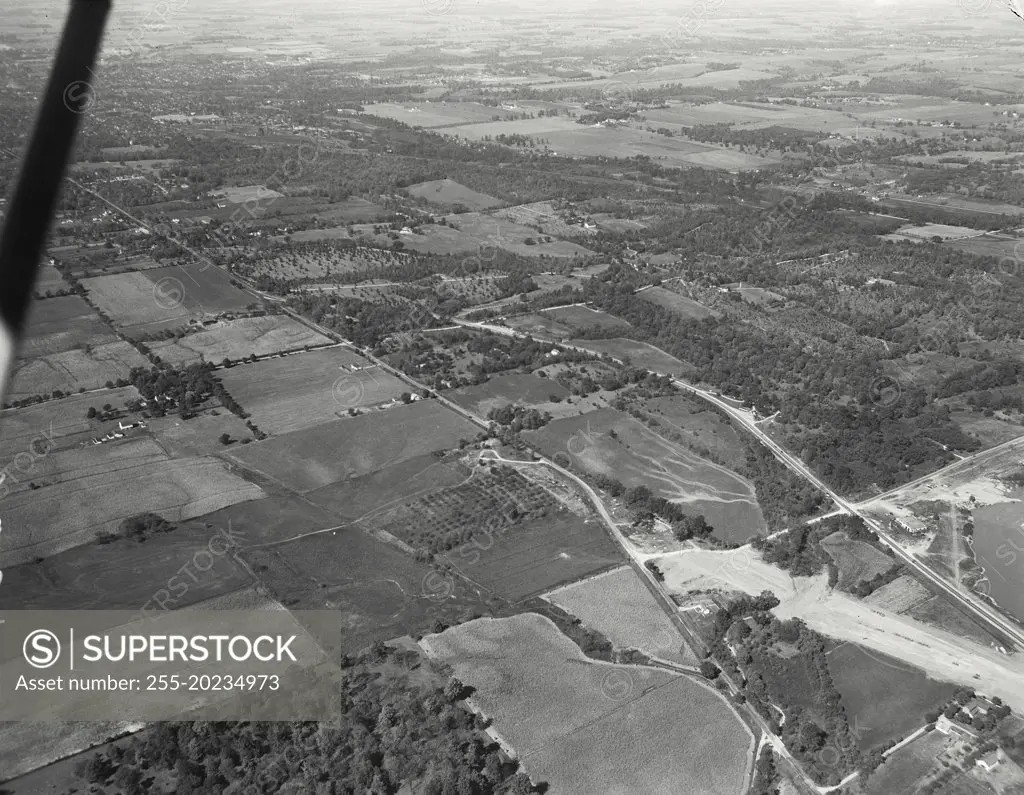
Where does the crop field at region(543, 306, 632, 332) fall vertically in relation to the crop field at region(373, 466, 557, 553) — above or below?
above

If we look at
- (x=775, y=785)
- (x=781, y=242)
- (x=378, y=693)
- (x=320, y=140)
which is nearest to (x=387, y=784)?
(x=378, y=693)

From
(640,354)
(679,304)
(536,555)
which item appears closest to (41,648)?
(536,555)

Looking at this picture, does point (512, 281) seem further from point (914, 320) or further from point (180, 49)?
point (180, 49)

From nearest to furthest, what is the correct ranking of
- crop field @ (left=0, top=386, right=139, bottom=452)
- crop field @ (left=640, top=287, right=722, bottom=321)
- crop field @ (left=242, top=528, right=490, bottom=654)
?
crop field @ (left=242, top=528, right=490, bottom=654) → crop field @ (left=0, top=386, right=139, bottom=452) → crop field @ (left=640, top=287, right=722, bottom=321)

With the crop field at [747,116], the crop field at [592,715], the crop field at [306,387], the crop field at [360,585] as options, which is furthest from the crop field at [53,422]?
the crop field at [747,116]

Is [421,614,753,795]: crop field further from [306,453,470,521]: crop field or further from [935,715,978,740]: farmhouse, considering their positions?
[306,453,470,521]: crop field

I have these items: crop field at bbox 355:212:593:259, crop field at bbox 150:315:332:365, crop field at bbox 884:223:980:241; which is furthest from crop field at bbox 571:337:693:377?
crop field at bbox 884:223:980:241

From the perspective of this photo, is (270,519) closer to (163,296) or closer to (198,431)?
(198,431)

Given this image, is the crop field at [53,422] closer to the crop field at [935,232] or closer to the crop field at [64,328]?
the crop field at [64,328]
